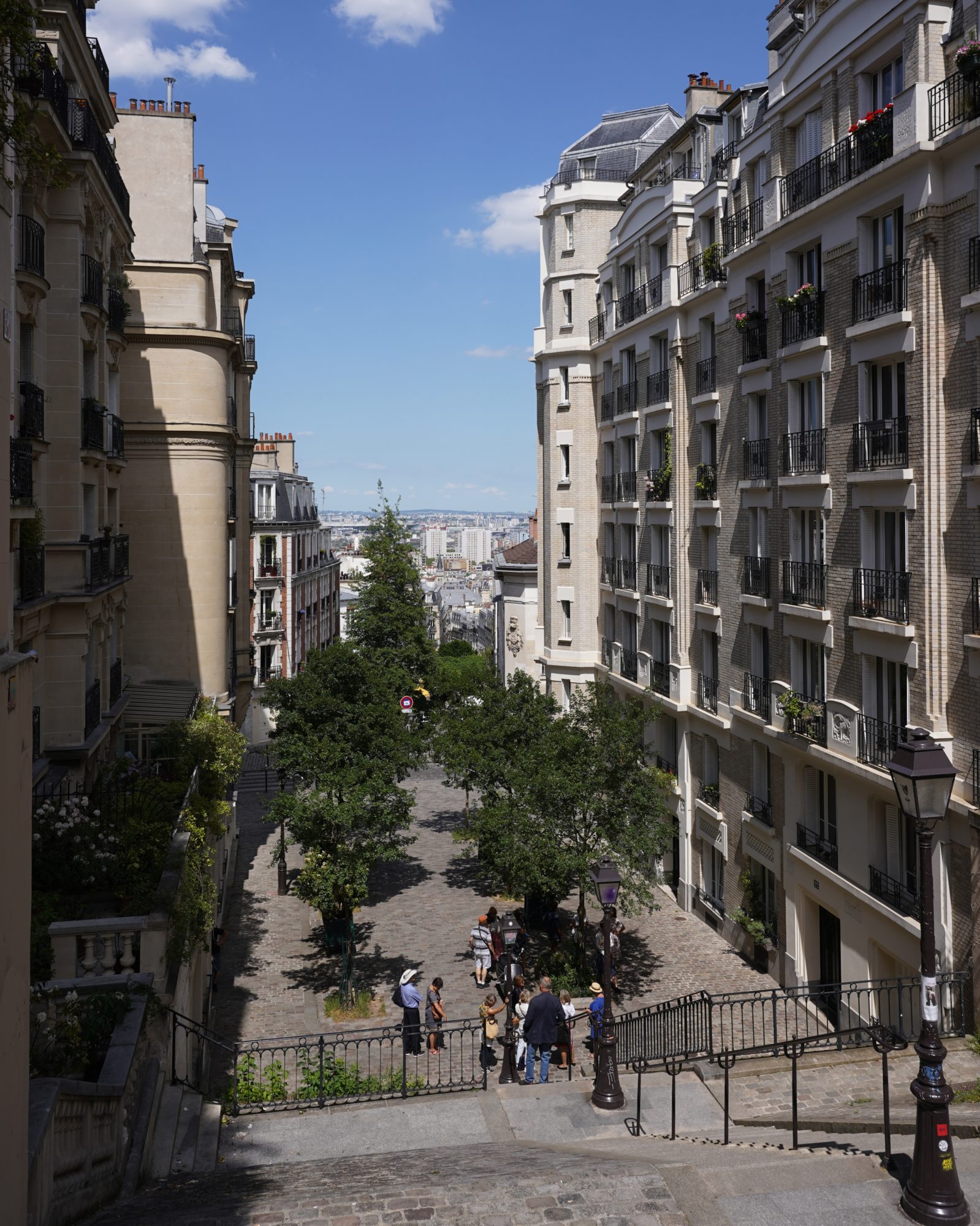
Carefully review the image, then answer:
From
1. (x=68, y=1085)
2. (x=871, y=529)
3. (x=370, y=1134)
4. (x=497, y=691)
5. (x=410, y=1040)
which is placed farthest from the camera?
(x=497, y=691)

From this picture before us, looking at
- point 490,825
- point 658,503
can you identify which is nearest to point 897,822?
point 490,825

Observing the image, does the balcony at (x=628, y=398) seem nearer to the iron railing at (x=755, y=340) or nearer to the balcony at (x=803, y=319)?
the iron railing at (x=755, y=340)

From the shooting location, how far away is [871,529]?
21391 mm

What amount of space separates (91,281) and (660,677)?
20126 mm

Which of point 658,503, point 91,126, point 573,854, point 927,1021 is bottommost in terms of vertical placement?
point 573,854

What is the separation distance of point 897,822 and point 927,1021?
440 inches

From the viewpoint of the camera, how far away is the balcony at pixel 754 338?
2633cm

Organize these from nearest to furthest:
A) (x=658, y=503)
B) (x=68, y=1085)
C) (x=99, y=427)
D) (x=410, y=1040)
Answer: (x=68, y=1085) → (x=410, y=1040) → (x=99, y=427) → (x=658, y=503)

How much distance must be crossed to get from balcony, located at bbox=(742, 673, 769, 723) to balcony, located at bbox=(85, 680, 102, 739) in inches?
617

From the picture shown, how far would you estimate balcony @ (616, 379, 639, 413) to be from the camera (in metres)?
36.0

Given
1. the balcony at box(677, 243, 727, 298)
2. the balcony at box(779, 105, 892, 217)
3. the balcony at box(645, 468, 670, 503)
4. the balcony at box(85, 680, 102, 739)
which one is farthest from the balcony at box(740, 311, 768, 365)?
the balcony at box(85, 680, 102, 739)

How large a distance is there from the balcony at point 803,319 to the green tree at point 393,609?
2850 centimetres

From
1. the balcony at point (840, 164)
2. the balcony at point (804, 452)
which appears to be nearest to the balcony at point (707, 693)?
the balcony at point (804, 452)

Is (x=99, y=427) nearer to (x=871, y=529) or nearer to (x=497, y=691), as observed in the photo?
(x=497, y=691)
